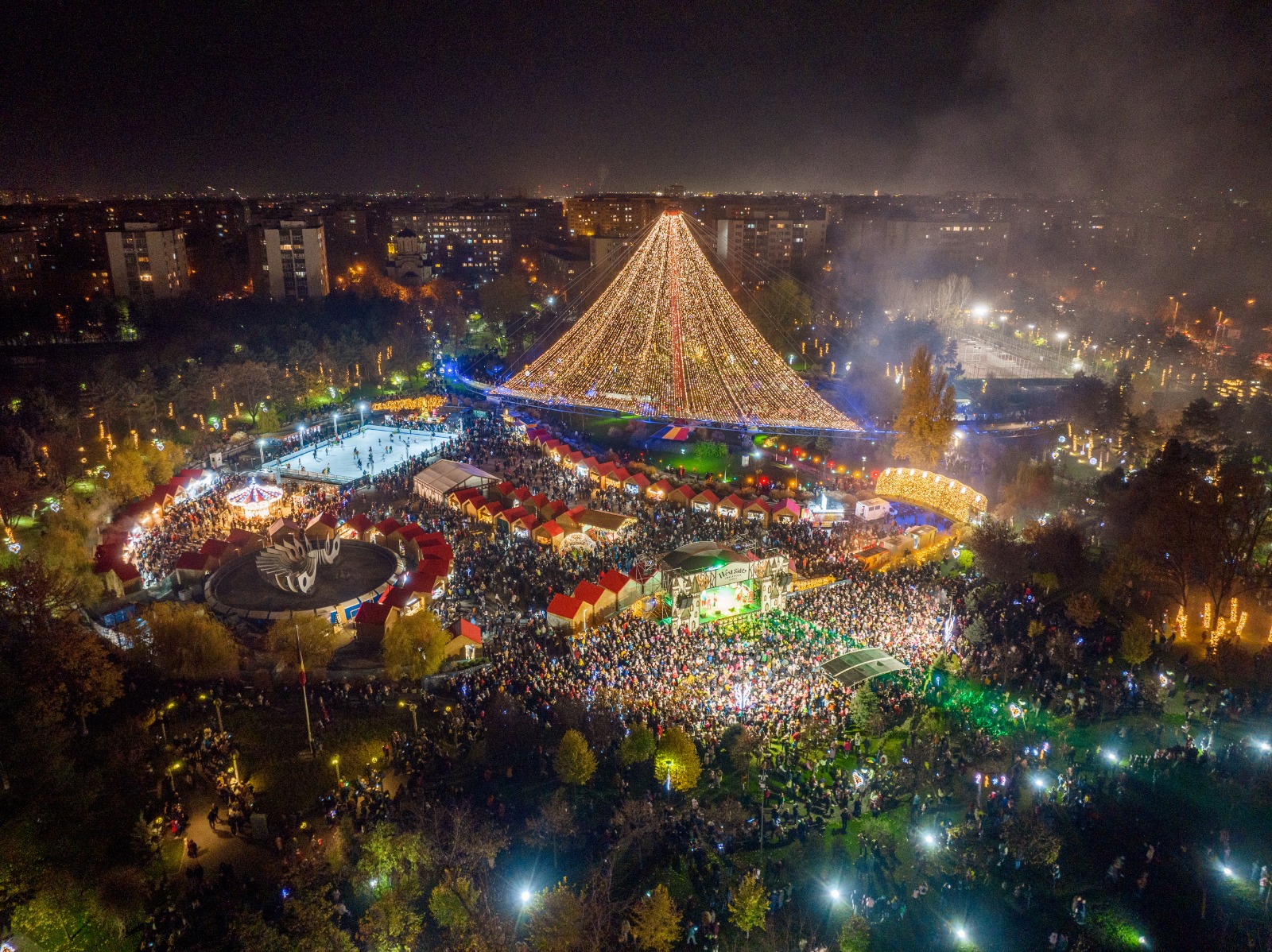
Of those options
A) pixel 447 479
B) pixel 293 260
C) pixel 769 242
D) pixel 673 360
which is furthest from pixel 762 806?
pixel 769 242

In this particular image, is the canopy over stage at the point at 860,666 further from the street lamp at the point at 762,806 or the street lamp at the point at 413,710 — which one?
the street lamp at the point at 413,710

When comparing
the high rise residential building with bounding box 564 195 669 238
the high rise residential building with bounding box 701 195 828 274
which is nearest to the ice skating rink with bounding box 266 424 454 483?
the high rise residential building with bounding box 701 195 828 274

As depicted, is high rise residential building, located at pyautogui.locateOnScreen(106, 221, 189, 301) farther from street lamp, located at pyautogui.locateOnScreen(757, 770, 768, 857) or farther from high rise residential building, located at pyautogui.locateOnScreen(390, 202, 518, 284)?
street lamp, located at pyautogui.locateOnScreen(757, 770, 768, 857)

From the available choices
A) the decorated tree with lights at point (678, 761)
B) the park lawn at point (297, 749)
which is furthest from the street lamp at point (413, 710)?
the decorated tree with lights at point (678, 761)

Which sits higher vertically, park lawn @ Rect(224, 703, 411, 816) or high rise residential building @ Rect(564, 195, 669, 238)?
high rise residential building @ Rect(564, 195, 669, 238)

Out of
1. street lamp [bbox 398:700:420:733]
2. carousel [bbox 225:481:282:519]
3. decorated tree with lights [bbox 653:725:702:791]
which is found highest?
decorated tree with lights [bbox 653:725:702:791]

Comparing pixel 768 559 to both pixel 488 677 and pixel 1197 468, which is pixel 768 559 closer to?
pixel 488 677

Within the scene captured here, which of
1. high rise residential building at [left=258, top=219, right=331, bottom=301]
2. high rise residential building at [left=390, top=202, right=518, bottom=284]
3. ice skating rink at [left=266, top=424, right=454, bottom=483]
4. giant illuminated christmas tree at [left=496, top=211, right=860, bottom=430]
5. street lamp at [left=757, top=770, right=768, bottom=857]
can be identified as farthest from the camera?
high rise residential building at [left=390, top=202, right=518, bottom=284]
